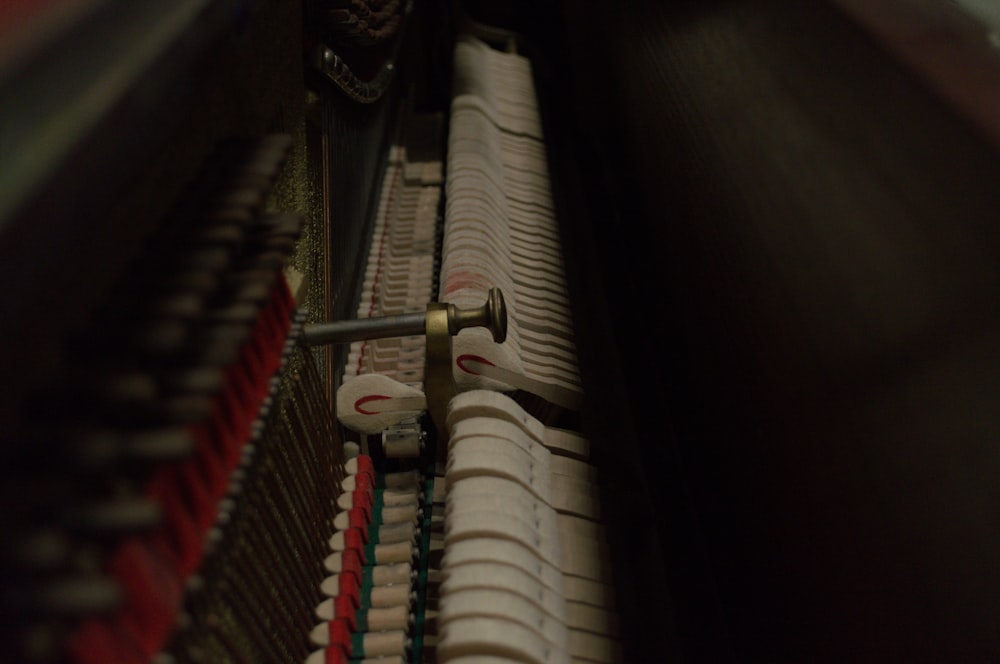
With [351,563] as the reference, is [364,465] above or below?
above

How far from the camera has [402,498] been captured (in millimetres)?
1434

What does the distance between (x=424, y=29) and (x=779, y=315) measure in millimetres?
3188

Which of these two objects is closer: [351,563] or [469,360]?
[351,563]

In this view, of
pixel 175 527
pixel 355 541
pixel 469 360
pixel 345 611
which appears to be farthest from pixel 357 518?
pixel 175 527

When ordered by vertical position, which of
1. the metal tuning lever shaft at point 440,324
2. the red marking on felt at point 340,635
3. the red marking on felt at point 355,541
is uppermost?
the metal tuning lever shaft at point 440,324

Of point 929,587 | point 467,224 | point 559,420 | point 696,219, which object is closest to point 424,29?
point 467,224

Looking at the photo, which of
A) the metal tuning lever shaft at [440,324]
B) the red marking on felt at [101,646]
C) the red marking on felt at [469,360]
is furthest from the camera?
the red marking on felt at [469,360]

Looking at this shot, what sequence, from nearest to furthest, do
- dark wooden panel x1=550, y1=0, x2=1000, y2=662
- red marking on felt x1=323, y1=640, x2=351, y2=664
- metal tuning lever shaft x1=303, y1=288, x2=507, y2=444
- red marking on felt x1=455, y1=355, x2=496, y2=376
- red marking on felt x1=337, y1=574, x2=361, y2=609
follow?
1. dark wooden panel x1=550, y1=0, x2=1000, y2=662
2. red marking on felt x1=323, y1=640, x2=351, y2=664
3. red marking on felt x1=337, y1=574, x2=361, y2=609
4. metal tuning lever shaft x1=303, y1=288, x2=507, y2=444
5. red marking on felt x1=455, y1=355, x2=496, y2=376

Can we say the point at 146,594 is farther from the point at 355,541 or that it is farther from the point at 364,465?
the point at 364,465

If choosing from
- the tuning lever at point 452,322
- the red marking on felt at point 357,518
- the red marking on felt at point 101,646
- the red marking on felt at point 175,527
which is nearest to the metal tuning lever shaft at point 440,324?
the tuning lever at point 452,322

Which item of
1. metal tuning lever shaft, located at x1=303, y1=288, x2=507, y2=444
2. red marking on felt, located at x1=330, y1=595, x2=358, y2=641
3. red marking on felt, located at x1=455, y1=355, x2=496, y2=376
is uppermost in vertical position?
red marking on felt, located at x1=455, y1=355, x2=496, y2=376

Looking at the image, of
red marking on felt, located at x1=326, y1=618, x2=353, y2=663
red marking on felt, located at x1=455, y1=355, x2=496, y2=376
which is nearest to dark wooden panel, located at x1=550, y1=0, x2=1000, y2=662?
red marking on felt, located at x1=455, y1=355, x2=496, y2=376

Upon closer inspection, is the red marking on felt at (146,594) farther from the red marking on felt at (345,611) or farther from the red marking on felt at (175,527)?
the red marking on felt at (345,611)

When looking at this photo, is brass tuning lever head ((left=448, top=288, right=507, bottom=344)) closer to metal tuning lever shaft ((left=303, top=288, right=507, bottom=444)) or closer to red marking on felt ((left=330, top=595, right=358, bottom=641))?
metal tuning lever shaft ((left=303, top=288, right=507, bottom=444))
